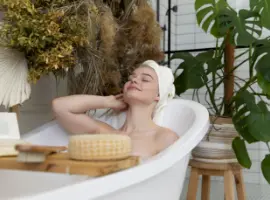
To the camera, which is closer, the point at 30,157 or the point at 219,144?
the point at 30,157

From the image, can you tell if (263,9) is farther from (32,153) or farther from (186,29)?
(186,29)

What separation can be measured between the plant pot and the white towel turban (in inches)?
10.3

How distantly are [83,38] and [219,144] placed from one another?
76 centimetres

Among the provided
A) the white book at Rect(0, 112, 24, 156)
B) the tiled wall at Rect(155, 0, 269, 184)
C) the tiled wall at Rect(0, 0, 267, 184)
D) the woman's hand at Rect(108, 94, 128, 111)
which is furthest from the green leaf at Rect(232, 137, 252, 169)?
the tiled wall at Rect(155, 0, 269, 184)

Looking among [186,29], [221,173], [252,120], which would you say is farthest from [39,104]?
[186,29]

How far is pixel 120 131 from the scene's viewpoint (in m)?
1.40

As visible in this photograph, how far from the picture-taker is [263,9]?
1.40 m

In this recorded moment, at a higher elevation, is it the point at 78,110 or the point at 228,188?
the point at 78,110

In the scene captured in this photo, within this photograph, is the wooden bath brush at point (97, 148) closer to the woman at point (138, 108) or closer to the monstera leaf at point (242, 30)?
the woman at point (138, 108)

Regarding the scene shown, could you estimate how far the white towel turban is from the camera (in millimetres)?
1373

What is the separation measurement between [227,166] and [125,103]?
1.77ft

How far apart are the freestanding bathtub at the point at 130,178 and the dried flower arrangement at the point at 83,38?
28 cm

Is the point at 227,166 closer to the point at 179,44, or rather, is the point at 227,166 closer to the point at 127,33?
the point at 127,33

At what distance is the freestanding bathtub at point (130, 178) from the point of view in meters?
0.68
